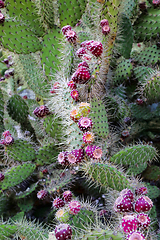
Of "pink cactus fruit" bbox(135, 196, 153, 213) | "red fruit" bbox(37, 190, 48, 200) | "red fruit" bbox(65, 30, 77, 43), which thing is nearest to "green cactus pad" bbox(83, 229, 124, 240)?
"pink cactus fruit" bbox(135, 196, 153, 213)

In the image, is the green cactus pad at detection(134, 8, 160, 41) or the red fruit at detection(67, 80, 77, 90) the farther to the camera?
the green cactus pad at detection(134, 8, 160, 41)

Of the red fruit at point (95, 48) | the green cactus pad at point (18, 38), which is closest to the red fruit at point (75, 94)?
the red fruit at point (95, 48)

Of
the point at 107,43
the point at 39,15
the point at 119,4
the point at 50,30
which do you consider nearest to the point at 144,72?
the point at 107,43

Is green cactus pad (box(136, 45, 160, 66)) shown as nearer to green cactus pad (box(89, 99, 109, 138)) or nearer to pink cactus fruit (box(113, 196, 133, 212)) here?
green cactus pad (box(89, 99, 109, 138))

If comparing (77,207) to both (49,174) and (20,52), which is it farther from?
(20,52)

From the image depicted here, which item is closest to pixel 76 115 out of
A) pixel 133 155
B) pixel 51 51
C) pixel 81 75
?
pixel 81 75

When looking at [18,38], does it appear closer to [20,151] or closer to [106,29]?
[106,29]

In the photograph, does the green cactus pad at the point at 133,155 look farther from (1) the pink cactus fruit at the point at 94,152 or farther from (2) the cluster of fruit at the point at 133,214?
(2) the cluster of fruit at the point at 133,214
